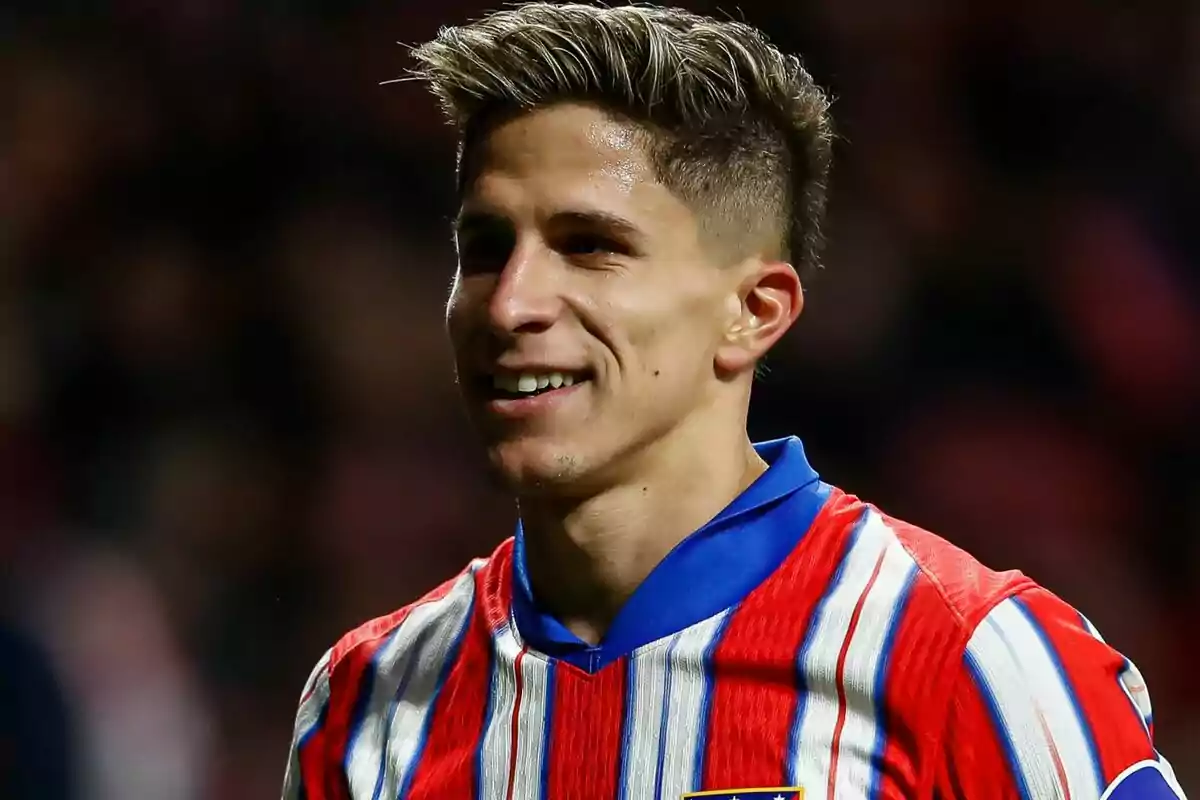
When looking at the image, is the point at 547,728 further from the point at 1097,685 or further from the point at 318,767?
the point at 1097,685

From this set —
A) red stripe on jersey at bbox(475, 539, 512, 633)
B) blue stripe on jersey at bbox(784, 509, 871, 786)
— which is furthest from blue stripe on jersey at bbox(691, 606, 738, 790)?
red stripe on jersey at bbox(475, 539, 512, 633)

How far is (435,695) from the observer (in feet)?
7.04

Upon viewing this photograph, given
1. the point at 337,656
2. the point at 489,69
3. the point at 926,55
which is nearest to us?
the point at 489,69

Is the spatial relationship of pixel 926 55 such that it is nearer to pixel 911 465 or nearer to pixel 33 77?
pixel 911 465

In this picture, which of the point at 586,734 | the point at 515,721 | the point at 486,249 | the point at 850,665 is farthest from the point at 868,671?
the point at 486,249

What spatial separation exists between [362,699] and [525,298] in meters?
0.63

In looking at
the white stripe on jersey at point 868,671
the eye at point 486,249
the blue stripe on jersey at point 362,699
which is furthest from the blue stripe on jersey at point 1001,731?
the blue stripe on jersey at point 362,699

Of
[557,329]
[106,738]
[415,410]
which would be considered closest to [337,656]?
[557,329]

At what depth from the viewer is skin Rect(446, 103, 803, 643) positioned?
1965 millimetres

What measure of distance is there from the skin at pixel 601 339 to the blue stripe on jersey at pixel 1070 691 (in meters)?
0.41

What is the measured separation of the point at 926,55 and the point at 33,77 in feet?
7.16

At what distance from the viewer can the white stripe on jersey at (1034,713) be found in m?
1.72

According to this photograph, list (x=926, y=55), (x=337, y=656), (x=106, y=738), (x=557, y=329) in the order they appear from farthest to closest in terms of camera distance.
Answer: (x=926, y=55) < (x=106, y=738) < (x=337, y=656) < (x=557, y=329)

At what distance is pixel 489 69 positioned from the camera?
210 centimetres
